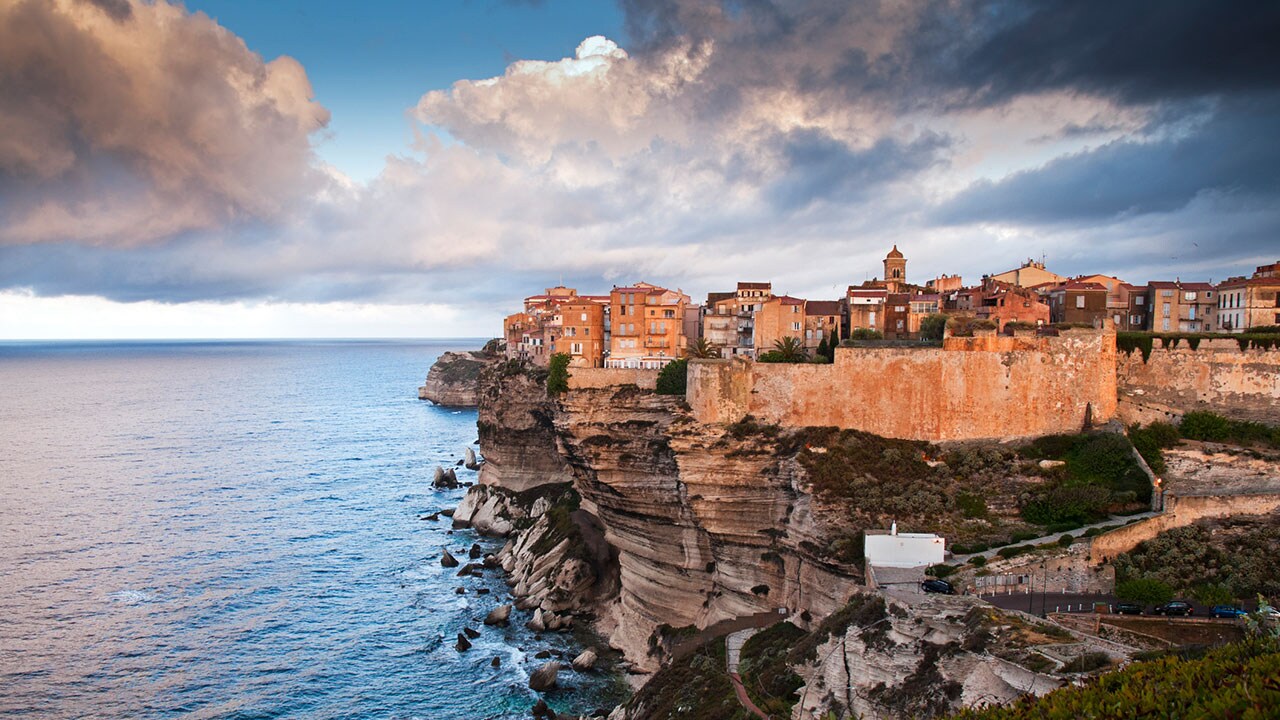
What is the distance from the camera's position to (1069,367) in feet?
115

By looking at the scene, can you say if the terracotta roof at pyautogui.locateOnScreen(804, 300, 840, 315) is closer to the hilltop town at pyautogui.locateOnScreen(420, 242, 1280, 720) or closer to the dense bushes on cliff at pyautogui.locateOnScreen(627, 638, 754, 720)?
the hilltop town at pyautogui.locateOnScreen(420, 242, 1280, 720)

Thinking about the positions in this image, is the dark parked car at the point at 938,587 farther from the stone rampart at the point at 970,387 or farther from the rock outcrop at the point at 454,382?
the rock outcrop at the point at 454,382

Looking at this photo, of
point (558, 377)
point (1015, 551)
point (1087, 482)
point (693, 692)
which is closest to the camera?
point (1015, 551)

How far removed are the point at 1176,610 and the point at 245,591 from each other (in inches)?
1758

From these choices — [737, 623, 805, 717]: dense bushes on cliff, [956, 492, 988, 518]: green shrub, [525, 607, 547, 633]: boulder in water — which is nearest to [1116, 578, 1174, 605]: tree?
[956, 492, 988, 518]: green shrub

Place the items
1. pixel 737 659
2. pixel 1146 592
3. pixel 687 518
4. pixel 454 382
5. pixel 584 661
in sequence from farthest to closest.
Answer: pixel 454 382, pixel 687 518, pixel 584 661, pixel 737 659, pixel 1146 592

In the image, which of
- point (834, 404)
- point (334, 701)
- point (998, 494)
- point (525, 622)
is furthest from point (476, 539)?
point (998, 494)

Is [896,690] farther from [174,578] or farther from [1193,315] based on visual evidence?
[174,578]

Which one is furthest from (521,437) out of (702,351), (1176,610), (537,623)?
(1176,610)

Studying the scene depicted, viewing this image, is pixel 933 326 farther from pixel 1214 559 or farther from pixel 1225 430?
pixel 1214 559

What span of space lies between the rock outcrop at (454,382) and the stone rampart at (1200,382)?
362ft

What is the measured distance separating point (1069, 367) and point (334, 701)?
3420 centimetres

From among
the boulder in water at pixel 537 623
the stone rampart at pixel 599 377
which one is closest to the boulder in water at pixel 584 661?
the boulder in water at pixel 537 623

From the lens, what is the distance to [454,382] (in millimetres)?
141500
